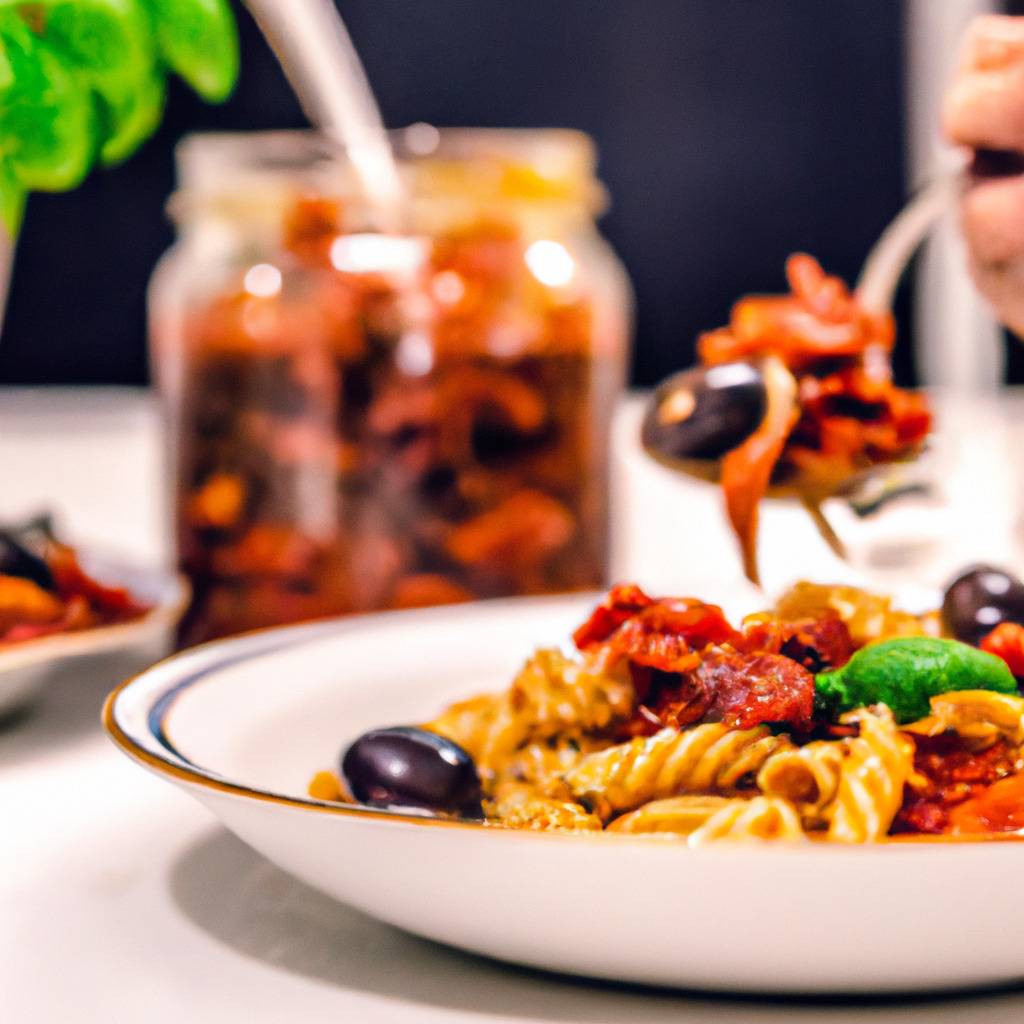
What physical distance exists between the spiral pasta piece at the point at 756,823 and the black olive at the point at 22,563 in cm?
58

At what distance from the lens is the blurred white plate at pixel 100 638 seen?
88cm

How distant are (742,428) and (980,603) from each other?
17 centimetres

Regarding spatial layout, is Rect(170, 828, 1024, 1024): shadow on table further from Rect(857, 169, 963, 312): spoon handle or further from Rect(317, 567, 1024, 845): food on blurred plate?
Rect(857, 169, 963, 312): spoon handle

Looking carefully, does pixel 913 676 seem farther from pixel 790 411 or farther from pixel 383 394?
pixel 383 394

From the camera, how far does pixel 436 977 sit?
1.86 feet

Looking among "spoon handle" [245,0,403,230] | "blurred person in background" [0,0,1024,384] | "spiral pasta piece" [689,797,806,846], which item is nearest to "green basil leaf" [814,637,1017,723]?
"spiral pasta piece" [689,797,806,846]

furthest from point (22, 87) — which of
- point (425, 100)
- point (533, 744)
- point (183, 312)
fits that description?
point (425, 100)

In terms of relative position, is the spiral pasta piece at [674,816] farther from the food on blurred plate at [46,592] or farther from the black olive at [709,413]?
the food on blurred plate at [46,592]

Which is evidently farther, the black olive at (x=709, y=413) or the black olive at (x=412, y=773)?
the black olive at (x=709, y=413)

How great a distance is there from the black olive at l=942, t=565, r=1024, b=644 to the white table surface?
10.6 inches

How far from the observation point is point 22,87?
735 millimetres

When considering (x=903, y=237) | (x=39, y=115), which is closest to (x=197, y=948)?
(x=39, y=115)

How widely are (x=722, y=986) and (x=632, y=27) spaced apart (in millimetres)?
3533

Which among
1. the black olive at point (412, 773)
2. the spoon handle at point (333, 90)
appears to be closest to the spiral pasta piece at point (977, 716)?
the black olive at point (412, 773)
